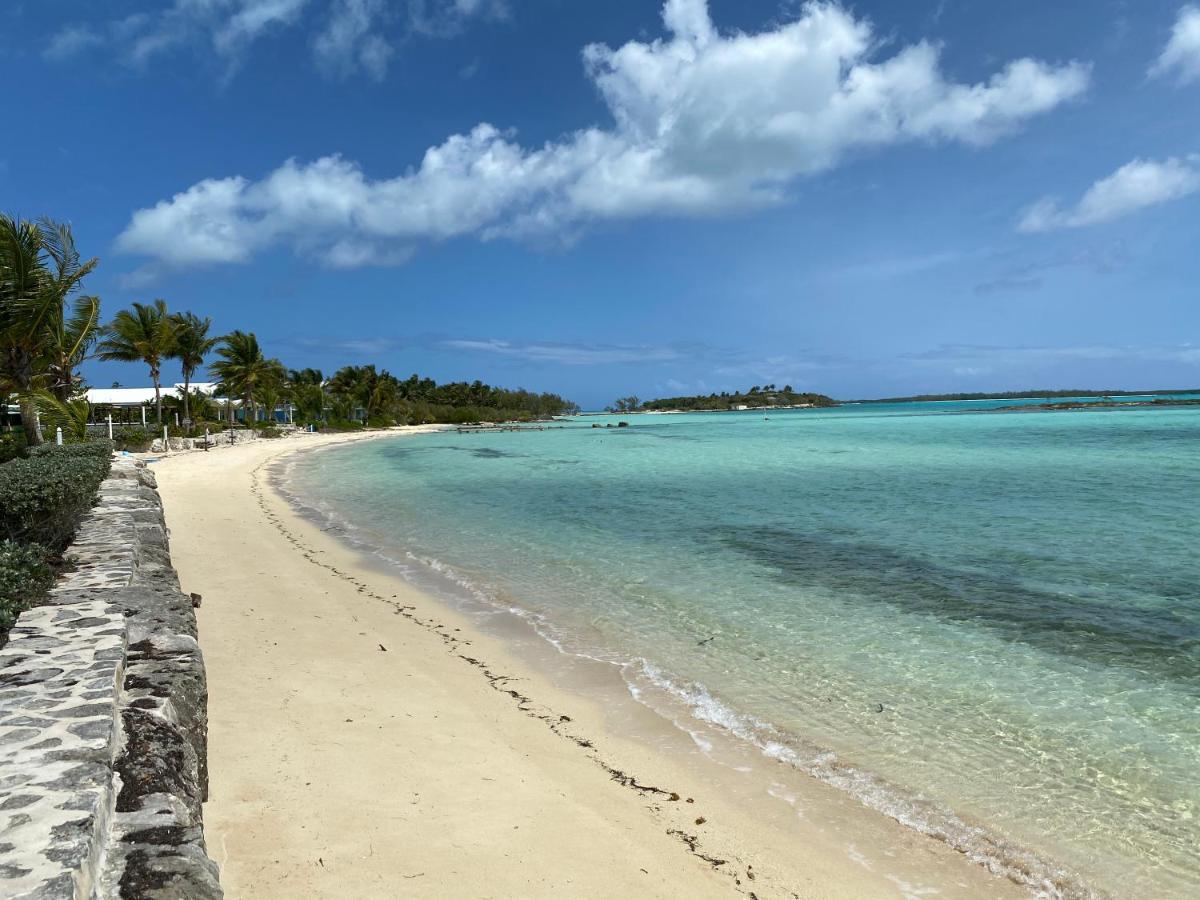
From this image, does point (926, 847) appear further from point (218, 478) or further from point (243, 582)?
point (218, 478)

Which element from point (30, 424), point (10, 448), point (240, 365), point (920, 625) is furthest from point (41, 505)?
point (240, 365)

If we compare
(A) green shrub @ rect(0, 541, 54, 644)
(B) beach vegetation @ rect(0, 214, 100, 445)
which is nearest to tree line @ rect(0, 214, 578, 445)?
(B) beach vegetation @ rect(0, 214, 100, 445)

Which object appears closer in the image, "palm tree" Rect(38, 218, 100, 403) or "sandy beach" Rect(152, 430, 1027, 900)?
"sandy beach" Rect(152, 430, 1027, 900)

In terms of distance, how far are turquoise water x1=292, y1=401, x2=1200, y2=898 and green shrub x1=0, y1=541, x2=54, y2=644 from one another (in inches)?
180

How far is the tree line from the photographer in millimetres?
12453

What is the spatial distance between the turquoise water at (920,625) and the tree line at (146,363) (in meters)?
6.65

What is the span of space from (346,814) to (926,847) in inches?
125

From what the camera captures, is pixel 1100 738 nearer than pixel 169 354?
Yes

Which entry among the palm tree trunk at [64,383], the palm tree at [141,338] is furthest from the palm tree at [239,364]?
the palm tree trunk at [64,383]

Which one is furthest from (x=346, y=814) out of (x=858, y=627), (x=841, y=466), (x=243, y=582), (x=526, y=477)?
(x=841, y=466)

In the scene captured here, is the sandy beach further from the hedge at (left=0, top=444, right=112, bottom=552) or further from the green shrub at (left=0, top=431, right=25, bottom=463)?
the green shrub at (left=0, top=431, right=25, bottom=463)

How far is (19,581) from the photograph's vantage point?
5.07 meters

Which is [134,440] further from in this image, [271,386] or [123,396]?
[271,386]

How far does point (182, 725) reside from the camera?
387 centimetres
